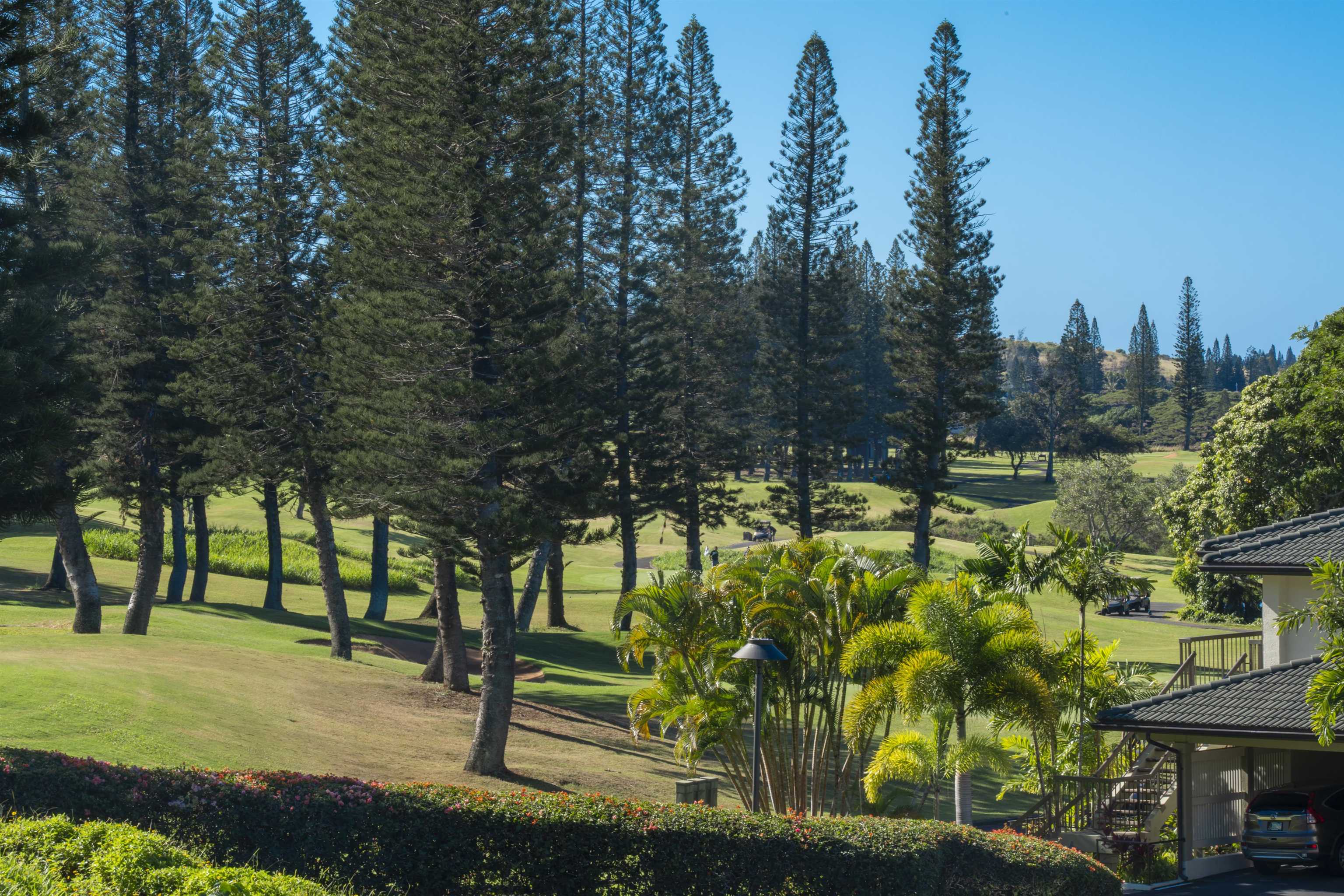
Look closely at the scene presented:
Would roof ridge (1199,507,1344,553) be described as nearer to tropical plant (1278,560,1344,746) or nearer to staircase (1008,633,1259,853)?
staircase (1008,633,1259,853)

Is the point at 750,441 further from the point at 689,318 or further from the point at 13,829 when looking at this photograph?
the point at 13,829

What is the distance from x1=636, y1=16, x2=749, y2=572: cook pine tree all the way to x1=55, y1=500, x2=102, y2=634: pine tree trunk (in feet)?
62.2

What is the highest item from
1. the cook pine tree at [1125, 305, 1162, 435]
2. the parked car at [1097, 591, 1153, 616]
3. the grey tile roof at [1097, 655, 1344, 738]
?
the cook pine tree at [1125, 305, 1162, 435]

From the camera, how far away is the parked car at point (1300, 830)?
15617mm

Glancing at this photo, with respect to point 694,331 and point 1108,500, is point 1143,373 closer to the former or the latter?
point 1108,500

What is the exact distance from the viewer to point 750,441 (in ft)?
149

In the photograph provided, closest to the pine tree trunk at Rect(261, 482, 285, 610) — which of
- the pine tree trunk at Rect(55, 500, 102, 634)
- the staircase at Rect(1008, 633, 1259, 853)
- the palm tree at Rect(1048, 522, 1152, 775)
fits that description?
the pine tree trunk at Rect(55, 500, 102, 634)

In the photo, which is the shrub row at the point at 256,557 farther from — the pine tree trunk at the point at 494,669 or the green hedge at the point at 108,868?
the green hedge at the point at 108,868

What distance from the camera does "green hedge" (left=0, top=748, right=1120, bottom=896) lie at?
10.1 meters

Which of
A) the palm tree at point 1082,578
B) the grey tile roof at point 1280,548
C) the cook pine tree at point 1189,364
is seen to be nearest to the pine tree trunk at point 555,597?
the palm tree at point 1082,578

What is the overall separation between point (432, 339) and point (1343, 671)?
14.7 m

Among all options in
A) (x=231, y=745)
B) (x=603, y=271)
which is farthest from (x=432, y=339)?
(x=603, y=271)

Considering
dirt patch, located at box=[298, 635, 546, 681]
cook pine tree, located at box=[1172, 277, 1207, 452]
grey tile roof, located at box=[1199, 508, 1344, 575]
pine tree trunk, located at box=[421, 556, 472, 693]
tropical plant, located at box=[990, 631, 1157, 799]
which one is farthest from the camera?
cook pine tree, located at box=[1172, 277, 1207, 452]

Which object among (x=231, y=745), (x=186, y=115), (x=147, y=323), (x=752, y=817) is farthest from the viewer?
(x=186, y=115)
